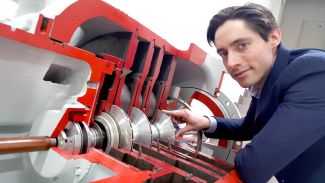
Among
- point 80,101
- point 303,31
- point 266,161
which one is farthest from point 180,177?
point 303,31

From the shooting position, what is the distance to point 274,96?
1045 millimetres

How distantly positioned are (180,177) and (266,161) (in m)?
0.29

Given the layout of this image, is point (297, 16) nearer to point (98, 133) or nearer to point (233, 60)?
point (233, 60)

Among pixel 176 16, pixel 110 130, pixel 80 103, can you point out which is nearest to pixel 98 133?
pixel 110 130

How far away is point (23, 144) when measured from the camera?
2.12 ft

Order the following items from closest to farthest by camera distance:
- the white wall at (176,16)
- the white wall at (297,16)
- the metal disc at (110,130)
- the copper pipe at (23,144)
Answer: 1. the copper pipe at (23,144)
2. the metal disc at (110,130)
3. the white wall at (176,16)
4. the white wall at (297,16)

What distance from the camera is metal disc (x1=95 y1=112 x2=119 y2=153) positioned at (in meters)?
0.98

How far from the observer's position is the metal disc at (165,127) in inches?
53.5

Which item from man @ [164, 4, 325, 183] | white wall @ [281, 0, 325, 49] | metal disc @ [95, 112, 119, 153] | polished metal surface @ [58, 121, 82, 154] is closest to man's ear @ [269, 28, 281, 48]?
man @ [164, 4, 325, 183]

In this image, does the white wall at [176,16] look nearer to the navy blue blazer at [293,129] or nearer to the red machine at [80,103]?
the red machine at [80,103]

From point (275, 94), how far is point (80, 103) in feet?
2.39

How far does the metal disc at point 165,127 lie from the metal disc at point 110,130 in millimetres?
400

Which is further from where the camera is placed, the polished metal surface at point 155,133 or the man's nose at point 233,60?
the polished metal surface at point 155,133

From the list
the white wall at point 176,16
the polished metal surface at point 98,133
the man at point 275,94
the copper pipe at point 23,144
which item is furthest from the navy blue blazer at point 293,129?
the white wall at point 176,16
